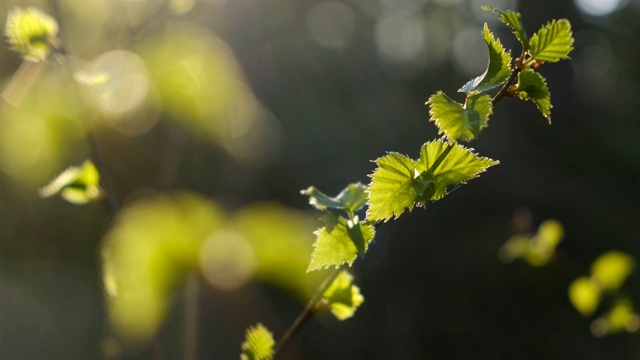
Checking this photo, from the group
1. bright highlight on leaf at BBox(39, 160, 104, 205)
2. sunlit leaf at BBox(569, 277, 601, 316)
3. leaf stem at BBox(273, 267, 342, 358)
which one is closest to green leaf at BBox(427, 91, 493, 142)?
leaf stem at BBox(273, 267, 342, 358)

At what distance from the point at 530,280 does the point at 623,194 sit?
31.9 inches

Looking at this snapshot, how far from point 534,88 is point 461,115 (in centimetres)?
5

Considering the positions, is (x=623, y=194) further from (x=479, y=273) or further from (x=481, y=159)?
(x=481, y=159)

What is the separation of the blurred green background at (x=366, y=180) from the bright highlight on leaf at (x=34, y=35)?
166 millimetres

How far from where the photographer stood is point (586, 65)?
476 centimetres

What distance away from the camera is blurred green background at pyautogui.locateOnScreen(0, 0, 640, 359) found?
2.40 m

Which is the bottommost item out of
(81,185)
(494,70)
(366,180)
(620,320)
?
(366,180)

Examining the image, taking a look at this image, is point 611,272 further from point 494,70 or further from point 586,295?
point 494,70

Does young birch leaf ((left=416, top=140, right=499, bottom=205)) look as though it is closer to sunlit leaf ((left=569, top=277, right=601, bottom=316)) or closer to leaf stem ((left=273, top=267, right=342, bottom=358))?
leaf stem ((left=273, top=267, right=342, bottom=358))

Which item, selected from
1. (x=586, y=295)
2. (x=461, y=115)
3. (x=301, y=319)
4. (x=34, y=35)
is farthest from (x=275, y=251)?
(x=586, y=295)

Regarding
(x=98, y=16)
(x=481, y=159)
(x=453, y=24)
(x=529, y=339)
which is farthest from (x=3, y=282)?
(x=453, y=24)

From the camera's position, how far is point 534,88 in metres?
0.40

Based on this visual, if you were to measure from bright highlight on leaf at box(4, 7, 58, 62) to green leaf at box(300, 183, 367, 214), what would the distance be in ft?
1.01

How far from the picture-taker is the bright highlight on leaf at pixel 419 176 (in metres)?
0.40
